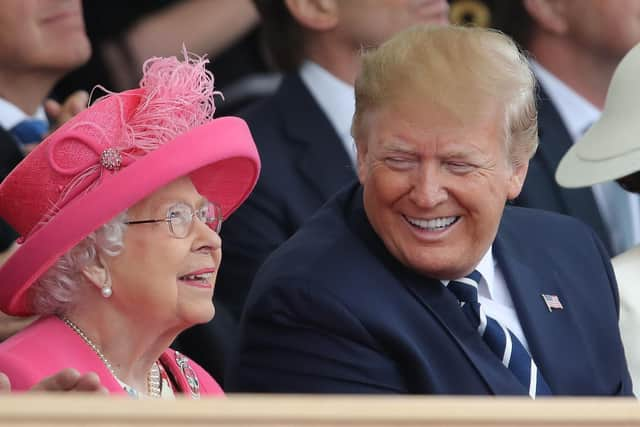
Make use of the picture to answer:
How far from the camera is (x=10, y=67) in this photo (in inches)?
161

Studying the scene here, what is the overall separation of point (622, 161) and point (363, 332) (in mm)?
1006

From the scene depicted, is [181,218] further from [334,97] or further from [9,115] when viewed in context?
[334,97]

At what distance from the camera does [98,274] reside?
2.63 meters

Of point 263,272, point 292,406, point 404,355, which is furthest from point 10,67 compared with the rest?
point 292,406

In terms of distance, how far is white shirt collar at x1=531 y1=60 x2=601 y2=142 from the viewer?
4.75 m

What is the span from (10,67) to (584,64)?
6.74 ft

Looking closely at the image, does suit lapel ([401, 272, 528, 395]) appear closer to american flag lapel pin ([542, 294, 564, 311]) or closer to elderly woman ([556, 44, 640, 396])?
american flag lapel pin ([542, 294, 564, 311])

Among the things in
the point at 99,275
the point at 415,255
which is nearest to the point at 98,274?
the point at 99,275

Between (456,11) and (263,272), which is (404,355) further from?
(456,11)

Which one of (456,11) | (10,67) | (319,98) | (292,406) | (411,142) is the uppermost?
(292,406)

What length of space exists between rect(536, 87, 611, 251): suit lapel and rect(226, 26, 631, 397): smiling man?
1391mm

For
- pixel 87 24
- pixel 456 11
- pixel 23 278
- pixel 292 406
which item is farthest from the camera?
pixel 456 11

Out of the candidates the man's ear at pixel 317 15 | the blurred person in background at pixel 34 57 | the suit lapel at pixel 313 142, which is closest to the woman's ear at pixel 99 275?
the blurred person in background at pixel 34 57

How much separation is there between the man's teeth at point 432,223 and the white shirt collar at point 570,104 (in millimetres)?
1927
